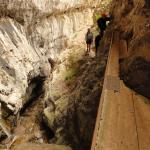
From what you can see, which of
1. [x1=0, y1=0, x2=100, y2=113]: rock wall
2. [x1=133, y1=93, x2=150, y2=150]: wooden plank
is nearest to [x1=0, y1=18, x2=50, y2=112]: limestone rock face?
[x1=0, y1=0, x2=100, y2=113]: rock wall

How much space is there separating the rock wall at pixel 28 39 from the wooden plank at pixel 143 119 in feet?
26.3

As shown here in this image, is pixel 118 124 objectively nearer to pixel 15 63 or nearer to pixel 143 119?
pixel 143 119

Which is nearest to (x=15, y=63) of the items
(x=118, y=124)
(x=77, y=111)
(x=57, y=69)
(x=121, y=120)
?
(x=57, y=69)

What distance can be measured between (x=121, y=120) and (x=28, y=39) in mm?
12245

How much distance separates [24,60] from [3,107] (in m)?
3.15

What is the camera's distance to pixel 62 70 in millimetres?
16203

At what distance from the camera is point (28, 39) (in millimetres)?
16578

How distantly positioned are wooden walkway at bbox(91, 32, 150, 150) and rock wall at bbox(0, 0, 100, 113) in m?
7.65

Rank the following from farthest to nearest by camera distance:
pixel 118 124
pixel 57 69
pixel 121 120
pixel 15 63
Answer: pixel 57 69 < pixel 15 63 < pixel 121 120 < pixel 118 124

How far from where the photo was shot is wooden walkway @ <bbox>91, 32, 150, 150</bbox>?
436 cm

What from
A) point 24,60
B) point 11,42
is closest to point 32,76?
point 24,60

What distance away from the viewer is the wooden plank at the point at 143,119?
449cm

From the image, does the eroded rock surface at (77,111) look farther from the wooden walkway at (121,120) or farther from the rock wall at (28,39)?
the wooden walkway at (121,120)

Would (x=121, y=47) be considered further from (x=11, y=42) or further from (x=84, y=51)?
(x=84, y=51)
